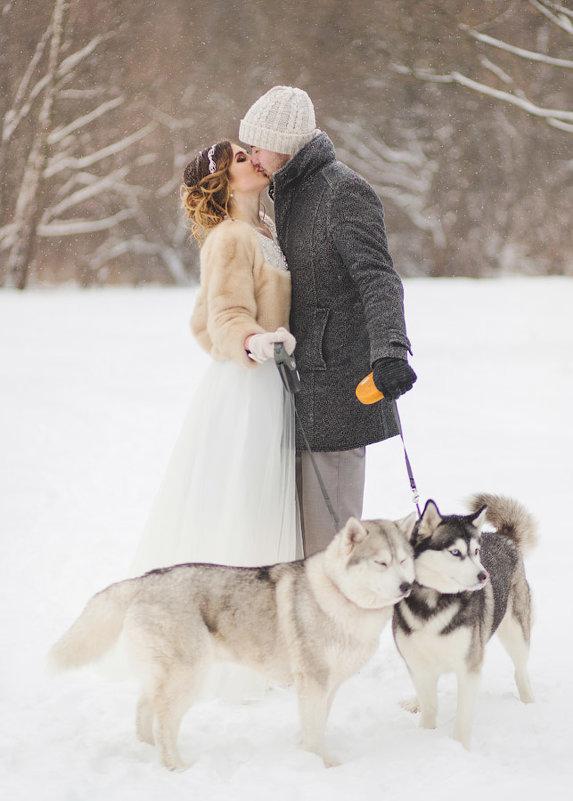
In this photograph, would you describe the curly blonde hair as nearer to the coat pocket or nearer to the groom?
the groom

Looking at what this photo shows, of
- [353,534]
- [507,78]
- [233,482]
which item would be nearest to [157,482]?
[233,482]

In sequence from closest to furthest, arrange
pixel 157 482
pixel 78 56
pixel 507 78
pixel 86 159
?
pixel 157 482 < pixel 507 78 < pixel 78 56 < pixel 86 159

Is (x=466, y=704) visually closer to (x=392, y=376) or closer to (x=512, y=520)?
(x=512, y=520)

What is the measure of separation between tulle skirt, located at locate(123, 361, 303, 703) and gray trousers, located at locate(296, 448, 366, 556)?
0.19ft

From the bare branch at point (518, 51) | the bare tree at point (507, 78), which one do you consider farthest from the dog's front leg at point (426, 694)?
the bare branch at point (518, 51)

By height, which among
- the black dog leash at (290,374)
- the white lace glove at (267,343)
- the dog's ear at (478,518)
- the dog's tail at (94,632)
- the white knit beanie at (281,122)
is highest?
the white knit beanie at (281,122)

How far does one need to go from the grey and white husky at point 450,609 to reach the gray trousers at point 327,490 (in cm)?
36

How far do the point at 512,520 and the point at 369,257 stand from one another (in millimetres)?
940

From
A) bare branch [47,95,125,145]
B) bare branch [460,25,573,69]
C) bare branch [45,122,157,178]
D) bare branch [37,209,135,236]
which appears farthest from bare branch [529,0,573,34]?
bare branch [37,209,135,236]

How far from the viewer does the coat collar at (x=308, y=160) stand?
2182 millimetres

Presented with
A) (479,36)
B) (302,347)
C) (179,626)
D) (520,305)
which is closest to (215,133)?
(479,36)

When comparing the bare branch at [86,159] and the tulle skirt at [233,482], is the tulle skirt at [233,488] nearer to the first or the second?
the tulle skirt at [233,482]

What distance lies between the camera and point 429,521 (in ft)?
6.60

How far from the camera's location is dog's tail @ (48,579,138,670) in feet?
6.42
